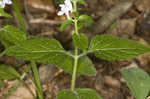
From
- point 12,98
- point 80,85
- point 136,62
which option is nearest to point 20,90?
point 12,98

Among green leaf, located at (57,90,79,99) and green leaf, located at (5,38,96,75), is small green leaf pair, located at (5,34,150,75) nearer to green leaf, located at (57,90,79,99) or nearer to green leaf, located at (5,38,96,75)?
green leaf, located at (5,38,96,75)

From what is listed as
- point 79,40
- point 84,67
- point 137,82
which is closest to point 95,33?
point 84,67

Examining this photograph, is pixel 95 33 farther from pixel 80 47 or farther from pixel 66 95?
pixel 66 95

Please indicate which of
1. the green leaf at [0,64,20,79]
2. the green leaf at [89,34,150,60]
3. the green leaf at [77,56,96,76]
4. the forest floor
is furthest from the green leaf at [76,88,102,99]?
the green leaf at [0,64,20,79]

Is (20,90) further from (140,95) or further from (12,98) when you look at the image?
(140,95)

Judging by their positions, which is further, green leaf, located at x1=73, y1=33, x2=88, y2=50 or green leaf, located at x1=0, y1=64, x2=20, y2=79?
green leaf, located at x1=0, y1=64, x2=20, y2=79

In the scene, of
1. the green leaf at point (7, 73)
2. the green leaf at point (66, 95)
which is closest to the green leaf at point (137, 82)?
the green leaf at point (66, 95)
